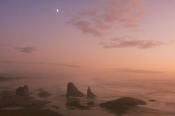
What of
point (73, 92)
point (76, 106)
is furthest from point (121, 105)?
point (73, 92)

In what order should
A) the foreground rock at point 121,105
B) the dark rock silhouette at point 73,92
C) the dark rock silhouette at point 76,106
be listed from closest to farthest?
the foreground rock at point 121,105 < the dark rock silhouette at point 76,106 < the dark rock silhouette at point 73,92

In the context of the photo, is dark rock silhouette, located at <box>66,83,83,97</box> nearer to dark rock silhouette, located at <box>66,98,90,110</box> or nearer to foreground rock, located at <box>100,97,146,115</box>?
dark rock silhouette, located at <box>66,98,90,110</box>

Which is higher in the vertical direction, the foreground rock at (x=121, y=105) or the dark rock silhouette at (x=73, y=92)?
the dark rock silhouette at (x=73, y=92)

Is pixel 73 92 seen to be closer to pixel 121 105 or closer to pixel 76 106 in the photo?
pixel 76 106

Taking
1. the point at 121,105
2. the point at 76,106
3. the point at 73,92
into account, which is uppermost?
the point at 73,92

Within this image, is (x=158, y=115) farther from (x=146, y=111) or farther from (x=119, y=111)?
(x=119, y=111)

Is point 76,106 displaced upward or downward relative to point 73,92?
downward

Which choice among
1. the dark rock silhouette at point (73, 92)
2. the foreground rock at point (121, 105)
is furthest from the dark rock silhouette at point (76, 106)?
the dark rock silhouette at point (73, 92)

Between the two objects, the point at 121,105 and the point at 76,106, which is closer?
the point at 76,106

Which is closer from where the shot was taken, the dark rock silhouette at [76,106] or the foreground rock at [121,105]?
the foreground rock at [121,105]

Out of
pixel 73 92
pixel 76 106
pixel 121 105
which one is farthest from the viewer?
pixel 73 92

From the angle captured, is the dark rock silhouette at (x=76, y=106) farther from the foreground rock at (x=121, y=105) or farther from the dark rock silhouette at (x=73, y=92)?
the dark rock silhouette at (x=73, y=92)

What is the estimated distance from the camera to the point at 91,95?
112688mm

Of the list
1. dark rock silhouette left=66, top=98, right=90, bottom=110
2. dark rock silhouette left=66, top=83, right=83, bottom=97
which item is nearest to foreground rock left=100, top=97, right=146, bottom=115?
dark rock silhouette left=66, top=98, right=90, bottom=110
